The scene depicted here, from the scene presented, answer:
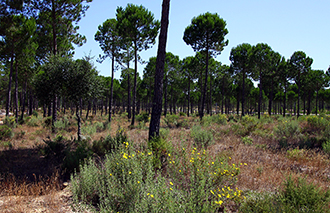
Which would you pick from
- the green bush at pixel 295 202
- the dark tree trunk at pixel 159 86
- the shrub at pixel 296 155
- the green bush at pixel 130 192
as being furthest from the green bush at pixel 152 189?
the shrub at pixel 296 155

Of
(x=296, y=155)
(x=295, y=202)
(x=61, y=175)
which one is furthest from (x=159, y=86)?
(x=296, y=155)

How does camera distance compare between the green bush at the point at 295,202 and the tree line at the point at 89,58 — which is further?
the tree line at the point at 89,58

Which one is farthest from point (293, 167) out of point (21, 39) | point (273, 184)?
point (21, 39)

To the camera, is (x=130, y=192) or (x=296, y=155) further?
(x=296, y=155)

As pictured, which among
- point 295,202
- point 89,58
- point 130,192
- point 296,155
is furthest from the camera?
point 89,58

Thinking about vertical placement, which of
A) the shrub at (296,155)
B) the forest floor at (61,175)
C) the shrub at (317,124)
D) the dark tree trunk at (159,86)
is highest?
the dark tree trunk at (159,86)

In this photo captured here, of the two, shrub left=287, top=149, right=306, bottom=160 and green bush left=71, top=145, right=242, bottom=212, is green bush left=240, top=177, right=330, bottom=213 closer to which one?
green bush left=71, top=145, right=242, bottom=212

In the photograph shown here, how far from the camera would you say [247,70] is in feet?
96.4

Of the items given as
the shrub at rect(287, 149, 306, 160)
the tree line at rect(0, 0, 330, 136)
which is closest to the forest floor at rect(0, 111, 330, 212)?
the shrub at rect(287, 149, 306, 160)

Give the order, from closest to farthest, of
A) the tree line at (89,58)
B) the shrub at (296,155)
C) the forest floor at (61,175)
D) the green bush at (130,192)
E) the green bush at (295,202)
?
the green bush at (130,192)
the green bush at (295,202)
the forest floor at (61,175)
the shrub at (296,155)
the tree line at (89,58)

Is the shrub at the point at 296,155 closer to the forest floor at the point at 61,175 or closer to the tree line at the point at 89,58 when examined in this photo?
the forest floor at the point at 61,175

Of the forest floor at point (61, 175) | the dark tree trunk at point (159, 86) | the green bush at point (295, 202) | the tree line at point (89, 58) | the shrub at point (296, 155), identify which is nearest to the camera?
the green bush at point (295, 202)

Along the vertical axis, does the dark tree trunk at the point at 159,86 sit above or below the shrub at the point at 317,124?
above

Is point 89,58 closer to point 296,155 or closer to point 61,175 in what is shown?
point 61,175
